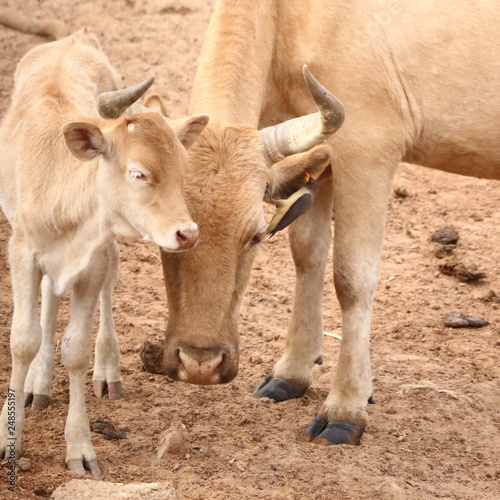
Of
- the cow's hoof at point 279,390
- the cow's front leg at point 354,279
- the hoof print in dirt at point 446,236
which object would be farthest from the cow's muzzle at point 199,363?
the hoof print in dirt at point 446,236

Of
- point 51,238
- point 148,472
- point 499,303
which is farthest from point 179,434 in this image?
point 499,303

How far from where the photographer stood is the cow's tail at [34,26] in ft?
43.5

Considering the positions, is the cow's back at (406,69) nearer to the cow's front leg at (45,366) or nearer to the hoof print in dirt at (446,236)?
the cow's front leg at (45,366)

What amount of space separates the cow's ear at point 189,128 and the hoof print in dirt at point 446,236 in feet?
18.8

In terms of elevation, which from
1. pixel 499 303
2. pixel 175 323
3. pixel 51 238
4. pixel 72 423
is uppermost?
pixel 51 238

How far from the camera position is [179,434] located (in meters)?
6.41

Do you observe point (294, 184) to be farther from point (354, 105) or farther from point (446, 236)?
point (446, 236)

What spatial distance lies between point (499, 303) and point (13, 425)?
5.62 meters

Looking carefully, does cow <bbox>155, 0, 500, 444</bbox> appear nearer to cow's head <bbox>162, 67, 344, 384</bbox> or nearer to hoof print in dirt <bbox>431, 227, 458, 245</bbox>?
cow's head <bbox>162, 67, 344, 384</bbox>

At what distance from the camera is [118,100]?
545 centimetres

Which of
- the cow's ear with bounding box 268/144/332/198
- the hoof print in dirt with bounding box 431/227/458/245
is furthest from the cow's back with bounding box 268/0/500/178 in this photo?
the hoof print in dirt with bounding box 431/227/458/245

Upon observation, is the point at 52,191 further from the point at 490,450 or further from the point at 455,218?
the point at 455,218

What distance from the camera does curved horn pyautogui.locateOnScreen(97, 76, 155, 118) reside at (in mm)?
5402

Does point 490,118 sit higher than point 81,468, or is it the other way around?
point 490,118
